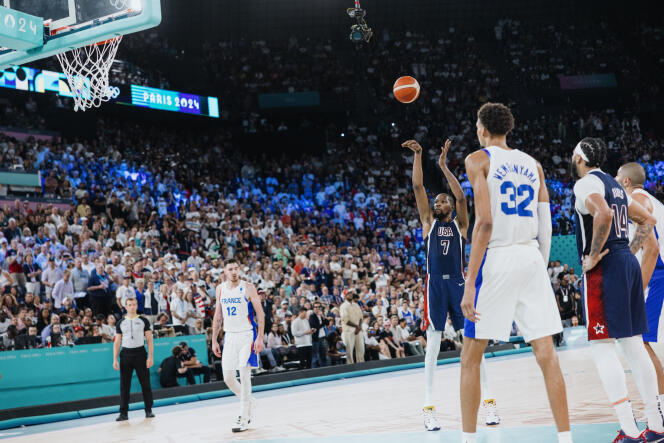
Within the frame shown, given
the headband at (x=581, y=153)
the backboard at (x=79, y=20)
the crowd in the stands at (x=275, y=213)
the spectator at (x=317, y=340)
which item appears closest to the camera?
the headband at (x=581, y=153)

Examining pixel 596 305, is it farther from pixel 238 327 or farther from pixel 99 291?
pixel 99 291

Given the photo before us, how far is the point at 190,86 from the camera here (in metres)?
26.9

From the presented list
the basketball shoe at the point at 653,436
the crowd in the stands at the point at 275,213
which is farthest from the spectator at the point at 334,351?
the basketball shoe at the point at 653,436

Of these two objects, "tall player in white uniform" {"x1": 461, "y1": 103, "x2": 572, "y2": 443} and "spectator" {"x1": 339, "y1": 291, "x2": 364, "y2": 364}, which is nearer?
"tall player in white uniform" {"x1": 461, "y1": 103, "x2": 572, "y2": 443}

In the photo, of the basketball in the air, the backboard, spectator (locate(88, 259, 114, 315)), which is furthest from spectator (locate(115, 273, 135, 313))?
the basketball in the air

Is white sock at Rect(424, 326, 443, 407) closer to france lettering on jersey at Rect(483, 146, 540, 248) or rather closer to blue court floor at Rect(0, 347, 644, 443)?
blue court floor at Rect(0, 347, 644, 443)

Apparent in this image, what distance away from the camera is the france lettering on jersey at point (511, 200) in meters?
4.39

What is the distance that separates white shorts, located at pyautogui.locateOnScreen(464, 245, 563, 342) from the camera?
169 inches

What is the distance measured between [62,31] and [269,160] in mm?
19108

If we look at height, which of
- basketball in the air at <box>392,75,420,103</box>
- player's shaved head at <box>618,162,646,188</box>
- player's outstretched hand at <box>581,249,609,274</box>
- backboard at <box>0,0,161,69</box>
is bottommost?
player's outstretched hand at <box>581,249,609,274</box>

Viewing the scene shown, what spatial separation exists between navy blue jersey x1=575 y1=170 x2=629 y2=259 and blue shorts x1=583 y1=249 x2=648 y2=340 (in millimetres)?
76

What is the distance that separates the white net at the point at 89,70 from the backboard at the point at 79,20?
1.61 meters

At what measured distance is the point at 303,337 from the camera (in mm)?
14062

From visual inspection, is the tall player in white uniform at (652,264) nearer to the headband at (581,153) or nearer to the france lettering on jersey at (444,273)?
the headband at (581,153)
